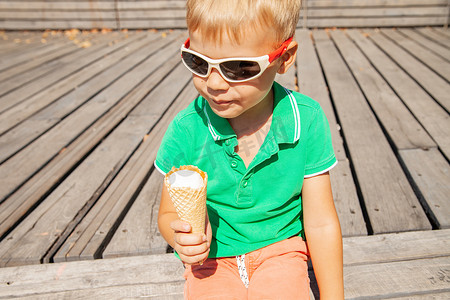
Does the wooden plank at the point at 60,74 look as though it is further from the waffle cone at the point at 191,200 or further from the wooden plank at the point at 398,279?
the wooden plank at the point at 398,279

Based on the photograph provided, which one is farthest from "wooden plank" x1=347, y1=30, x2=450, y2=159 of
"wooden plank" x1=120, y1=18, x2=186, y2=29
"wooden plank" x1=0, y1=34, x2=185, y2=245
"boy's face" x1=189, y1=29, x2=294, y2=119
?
"wooden plank" x1=120, y1=18, x2=186, y2=29

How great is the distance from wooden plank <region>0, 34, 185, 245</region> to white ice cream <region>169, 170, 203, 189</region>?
1.39 m

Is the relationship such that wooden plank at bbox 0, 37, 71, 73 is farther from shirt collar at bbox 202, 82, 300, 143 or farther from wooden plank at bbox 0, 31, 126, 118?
shirt collar at bbox 202, 82, 300, 143

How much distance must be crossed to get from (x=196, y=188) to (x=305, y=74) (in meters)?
3.65

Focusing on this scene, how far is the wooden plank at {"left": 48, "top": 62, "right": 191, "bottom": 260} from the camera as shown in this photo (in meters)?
1.98

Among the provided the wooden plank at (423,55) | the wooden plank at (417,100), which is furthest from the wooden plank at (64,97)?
the wooden plank at (423,55)

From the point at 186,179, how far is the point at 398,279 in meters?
1.05

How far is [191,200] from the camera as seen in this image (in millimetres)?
1243

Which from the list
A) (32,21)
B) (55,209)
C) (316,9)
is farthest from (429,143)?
(32,21)

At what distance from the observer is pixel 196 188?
1.22 m

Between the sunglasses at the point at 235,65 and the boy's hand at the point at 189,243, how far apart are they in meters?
0.48

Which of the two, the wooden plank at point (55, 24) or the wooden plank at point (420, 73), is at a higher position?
the wooden plank at point (55, 24)

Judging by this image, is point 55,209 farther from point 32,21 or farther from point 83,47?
point 32,21

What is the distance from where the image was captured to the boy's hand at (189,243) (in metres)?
1.30
